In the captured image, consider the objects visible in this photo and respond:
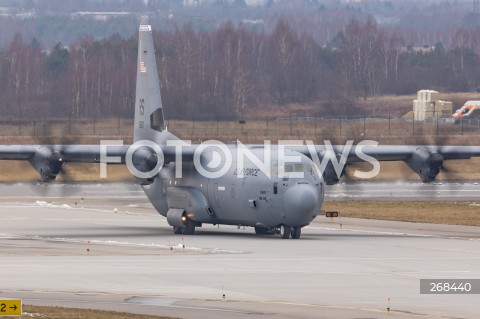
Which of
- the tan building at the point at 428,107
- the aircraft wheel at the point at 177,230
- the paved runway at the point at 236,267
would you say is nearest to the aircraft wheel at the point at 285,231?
the paved runway at the point at 236,267

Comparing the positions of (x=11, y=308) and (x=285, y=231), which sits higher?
(x=11, y=308)

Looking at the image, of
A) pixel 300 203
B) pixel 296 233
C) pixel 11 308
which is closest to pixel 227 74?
pixel 296 233

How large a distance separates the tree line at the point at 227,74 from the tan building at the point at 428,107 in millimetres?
5130

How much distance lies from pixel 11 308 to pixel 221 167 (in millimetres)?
21122

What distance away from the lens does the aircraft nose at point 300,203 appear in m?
39.9

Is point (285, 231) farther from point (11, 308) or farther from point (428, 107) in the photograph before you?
point (428, 107)

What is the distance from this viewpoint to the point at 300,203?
39875mm

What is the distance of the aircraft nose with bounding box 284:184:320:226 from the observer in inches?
1571

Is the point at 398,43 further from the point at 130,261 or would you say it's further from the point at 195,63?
the point at 130,261

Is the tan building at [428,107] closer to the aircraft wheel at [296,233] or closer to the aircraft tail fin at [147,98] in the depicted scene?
the aircraft tail fin at [147,98]

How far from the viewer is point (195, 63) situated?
105 metres

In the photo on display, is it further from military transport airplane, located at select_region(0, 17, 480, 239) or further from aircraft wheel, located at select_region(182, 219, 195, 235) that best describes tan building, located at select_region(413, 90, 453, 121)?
aircraft wheel, located at select_region(182, 219, 195, 235)

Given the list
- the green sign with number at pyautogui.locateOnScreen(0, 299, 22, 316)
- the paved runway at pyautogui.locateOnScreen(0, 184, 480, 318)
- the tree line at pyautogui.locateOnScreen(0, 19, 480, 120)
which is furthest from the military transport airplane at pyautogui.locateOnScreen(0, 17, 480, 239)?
the tree line at pyautogui.locateOnScreen(0, 19, 480, 120)

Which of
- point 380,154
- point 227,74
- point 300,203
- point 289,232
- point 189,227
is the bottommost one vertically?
point 189,227
